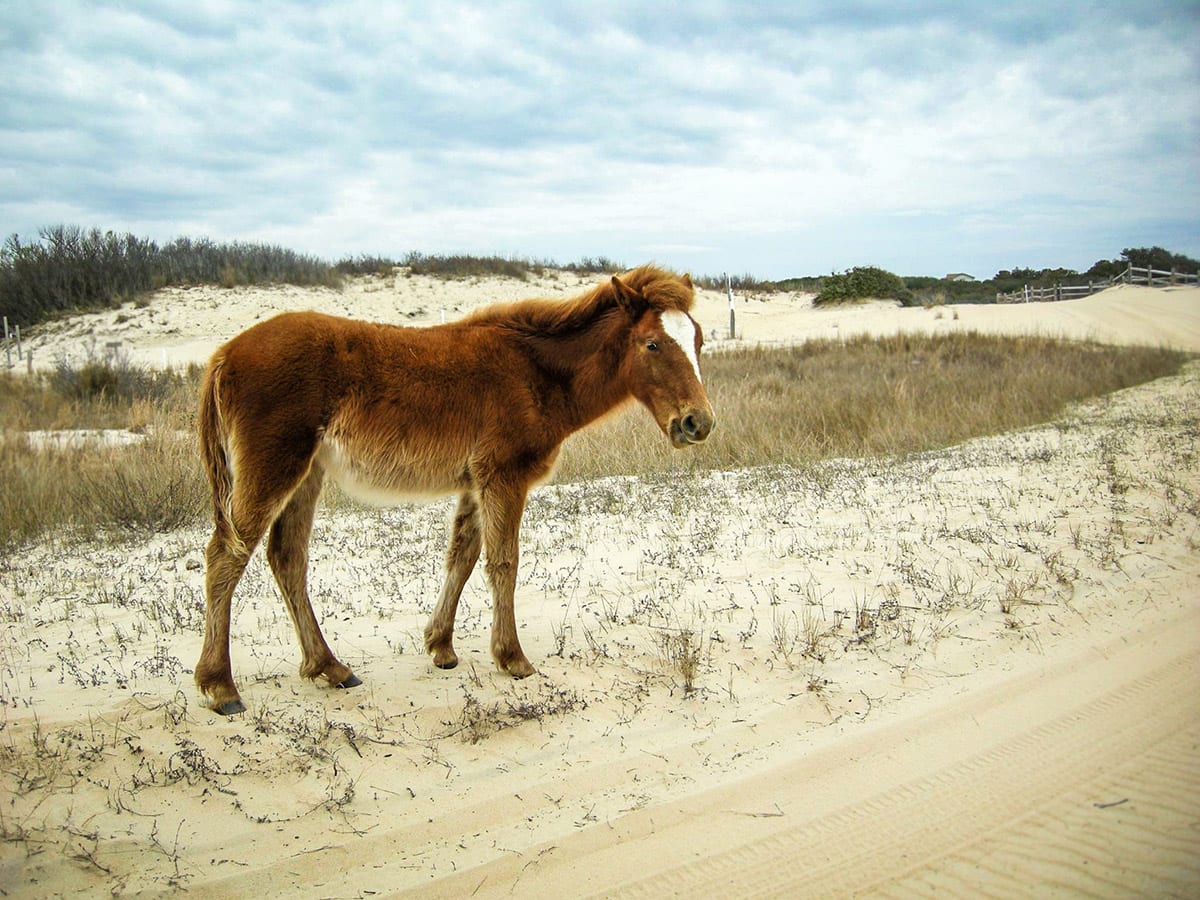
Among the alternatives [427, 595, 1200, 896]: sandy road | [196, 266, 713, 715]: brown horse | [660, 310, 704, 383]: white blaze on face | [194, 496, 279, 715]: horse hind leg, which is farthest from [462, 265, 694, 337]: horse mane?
[427, 595, 1200, 896]: sandy road

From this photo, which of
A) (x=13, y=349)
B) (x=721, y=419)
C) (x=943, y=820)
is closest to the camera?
A: (x=943, y=820)

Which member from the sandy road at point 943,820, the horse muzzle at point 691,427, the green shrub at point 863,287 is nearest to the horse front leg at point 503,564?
the horse muzzle at point 691,427

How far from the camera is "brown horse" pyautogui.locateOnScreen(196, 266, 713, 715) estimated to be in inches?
173

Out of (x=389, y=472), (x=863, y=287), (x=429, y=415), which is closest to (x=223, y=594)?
(x=389, y=472)

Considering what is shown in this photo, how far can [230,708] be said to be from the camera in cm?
431

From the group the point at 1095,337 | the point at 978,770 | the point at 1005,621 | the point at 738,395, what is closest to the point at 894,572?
the point at 1005,621

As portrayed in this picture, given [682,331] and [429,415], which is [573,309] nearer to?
[682,331]

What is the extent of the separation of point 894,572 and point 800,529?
4.22 feet

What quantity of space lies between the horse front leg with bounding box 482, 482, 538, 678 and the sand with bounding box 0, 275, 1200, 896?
22 cm

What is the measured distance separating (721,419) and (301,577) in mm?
8851

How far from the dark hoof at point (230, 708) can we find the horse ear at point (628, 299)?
313 centimetres

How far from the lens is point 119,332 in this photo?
27344 millimetres

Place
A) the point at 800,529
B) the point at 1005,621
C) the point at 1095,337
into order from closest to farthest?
the point at 1005,621 → the point at 800,529 → the point at 1095,337

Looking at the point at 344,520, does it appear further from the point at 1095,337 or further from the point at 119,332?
the point at 1095,337
